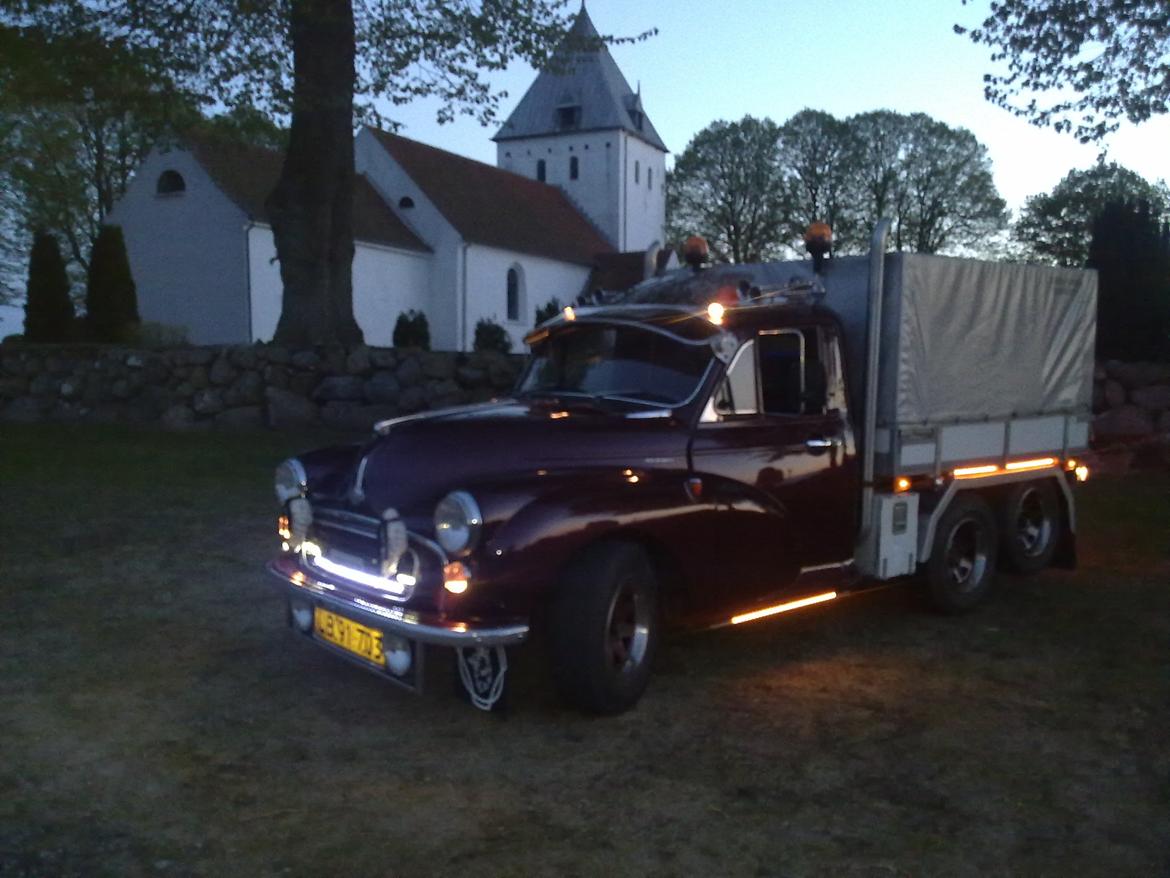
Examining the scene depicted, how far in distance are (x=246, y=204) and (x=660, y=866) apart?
1242 inches

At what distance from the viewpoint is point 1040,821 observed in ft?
13.5

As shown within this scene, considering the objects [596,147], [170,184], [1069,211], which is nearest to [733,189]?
[596,147]

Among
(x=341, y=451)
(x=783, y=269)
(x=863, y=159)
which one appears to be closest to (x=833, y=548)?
(x=783, y=269)

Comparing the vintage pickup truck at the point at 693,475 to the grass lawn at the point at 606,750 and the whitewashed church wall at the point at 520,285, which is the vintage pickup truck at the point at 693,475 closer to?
the grass lawn at the point at 606,750

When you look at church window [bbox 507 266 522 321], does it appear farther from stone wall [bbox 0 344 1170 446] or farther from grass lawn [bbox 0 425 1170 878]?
grass lawn [bbox 0 425 1170 878]

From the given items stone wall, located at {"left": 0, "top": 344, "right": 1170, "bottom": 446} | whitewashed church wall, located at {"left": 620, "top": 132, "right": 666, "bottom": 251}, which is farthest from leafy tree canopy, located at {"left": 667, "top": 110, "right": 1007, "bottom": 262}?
stone wall, located at {"left": 0, "top": 344, "right": 1170, "bottom": 446}

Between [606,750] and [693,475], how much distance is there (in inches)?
56.2

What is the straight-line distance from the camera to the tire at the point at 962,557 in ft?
22.9

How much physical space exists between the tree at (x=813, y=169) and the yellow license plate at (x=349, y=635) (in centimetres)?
5746

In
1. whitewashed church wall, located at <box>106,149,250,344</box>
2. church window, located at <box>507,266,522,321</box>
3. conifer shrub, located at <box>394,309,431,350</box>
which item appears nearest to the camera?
whitewashed church wall, located at <box>106,149,250,344</box>

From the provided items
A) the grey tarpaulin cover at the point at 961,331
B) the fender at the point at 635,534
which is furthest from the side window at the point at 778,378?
the fender at the point at 635,534

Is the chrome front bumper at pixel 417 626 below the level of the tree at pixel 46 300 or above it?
below

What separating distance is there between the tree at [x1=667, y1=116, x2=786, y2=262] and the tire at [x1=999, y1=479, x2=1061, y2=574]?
52.6 m

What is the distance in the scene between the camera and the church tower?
55.1 meters
